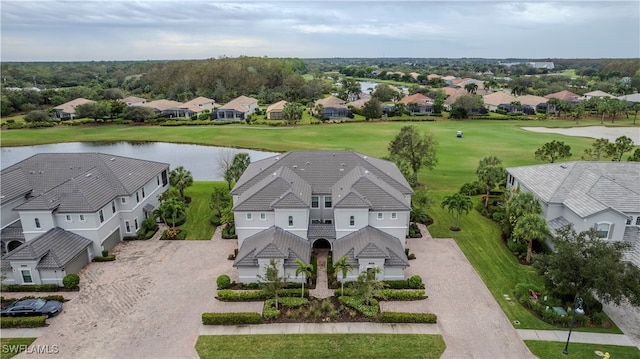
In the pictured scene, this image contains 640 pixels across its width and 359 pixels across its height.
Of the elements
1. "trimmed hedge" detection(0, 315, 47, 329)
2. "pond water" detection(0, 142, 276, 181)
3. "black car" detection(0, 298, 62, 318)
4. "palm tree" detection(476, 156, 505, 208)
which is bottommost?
"trimmed hedge" detection(0, 315, 47, 329)

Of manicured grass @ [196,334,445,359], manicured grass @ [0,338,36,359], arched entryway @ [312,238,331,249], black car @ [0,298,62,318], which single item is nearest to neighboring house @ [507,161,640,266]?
manicured grass @ [196,334,445,359]

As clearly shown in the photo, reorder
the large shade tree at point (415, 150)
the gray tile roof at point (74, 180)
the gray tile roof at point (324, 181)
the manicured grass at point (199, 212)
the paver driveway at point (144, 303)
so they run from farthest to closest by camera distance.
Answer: the large shade tree at point (415, 150)
the manicured grass at point (199, 212)
the gray tile roof at point (74, 180)
the gray tile roof at point (324, 181)
the paver driveway at point (144, 303)

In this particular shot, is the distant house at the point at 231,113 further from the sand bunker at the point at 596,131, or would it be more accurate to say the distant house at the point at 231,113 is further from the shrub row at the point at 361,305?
the shrub row at the point at 361,305

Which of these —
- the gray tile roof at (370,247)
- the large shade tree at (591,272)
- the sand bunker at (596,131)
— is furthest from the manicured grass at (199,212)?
the sand bunker at (596,131)

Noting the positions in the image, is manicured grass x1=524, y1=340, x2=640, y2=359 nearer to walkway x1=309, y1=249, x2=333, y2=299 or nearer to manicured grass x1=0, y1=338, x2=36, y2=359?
walkway x1=309, y1=249, x2=333, y2=299

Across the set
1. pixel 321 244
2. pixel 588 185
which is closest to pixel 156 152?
pixel 321 244

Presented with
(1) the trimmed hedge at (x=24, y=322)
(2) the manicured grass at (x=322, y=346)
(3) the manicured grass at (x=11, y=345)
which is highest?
(1) the trimmed hedge at (x=24, y=322)

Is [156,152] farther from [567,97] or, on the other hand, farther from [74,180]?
[567,97]

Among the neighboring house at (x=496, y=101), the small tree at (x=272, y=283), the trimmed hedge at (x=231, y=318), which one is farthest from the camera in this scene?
the neighboring house at (x=496, y=101)
